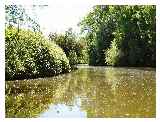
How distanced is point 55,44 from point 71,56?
528 millimetres

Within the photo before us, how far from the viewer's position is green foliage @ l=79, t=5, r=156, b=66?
256 inches

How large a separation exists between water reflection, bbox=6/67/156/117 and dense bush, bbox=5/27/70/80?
0.25m

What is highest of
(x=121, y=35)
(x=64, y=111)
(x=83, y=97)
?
(x=121, y=35)

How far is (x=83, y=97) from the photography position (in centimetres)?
586

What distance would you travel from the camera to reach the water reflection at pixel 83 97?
5.32 m

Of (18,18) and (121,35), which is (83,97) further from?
(121,35)

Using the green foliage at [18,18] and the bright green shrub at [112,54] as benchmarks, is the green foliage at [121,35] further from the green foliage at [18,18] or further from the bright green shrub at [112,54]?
the green foliage at [18,18]

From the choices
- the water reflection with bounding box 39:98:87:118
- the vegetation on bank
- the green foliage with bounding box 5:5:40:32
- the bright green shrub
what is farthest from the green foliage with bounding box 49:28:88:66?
the water reflection with bounding box 39:98:87:118

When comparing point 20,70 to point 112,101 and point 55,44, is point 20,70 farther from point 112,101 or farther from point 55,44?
point 112,101

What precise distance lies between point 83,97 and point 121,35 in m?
2.40

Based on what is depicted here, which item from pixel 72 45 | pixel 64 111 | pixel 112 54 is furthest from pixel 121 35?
pixel 64 111

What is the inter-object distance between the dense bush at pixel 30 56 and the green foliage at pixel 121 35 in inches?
26.8

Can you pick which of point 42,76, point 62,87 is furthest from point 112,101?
point 42,76

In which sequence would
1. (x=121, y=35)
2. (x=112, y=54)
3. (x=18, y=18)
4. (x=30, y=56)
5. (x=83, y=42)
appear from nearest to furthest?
(x=18, y=18)
(x=83, y=42)
(x=30, y=56)
(x=121, y=35)
(x=112, y=54)
